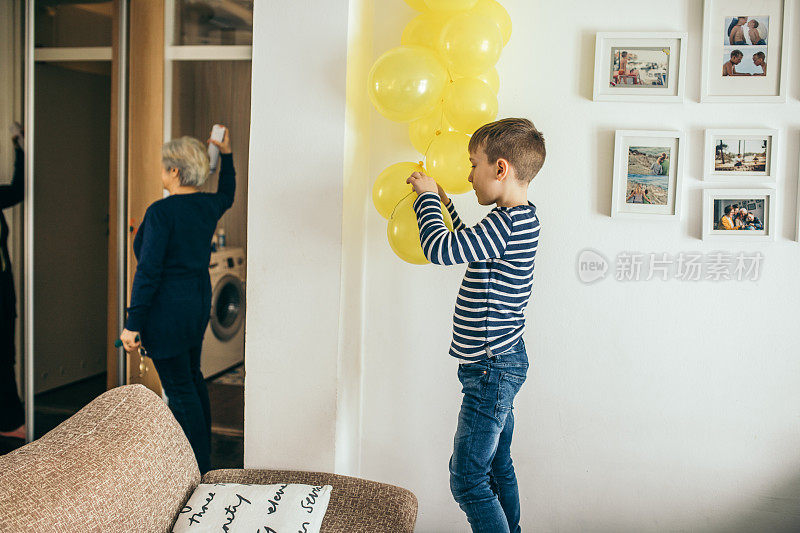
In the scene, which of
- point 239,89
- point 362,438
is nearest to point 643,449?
point 362,438

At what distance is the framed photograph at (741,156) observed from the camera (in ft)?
6.92

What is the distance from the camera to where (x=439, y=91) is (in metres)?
1.80

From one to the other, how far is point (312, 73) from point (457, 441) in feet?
4.17

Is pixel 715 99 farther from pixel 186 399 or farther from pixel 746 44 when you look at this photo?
pixel 186 399

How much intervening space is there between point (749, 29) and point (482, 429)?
169cm

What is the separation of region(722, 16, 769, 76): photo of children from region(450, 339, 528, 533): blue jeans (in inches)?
51.9

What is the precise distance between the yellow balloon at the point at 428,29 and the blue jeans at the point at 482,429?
1030 millimetres

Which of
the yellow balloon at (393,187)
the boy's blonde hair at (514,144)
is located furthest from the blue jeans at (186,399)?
the boy's blonde hair at (514,144)

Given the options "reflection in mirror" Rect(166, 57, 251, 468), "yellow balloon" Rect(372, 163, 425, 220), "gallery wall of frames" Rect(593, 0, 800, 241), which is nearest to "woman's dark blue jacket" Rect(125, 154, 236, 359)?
"reflection in mirror" Rect(166, 57, 251, 468)

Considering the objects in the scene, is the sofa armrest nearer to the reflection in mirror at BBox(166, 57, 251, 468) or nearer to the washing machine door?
the reflection in mirror at BBox(166, 57, 251, 468)

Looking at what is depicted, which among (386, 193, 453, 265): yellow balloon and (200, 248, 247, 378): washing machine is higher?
(386, 193, 453, 265): yellow balloon

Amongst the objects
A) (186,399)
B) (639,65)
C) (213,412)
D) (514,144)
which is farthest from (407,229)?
(213,412)

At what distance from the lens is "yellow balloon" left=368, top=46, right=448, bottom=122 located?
68.0 inches

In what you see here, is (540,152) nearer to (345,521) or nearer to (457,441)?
(457,441)
